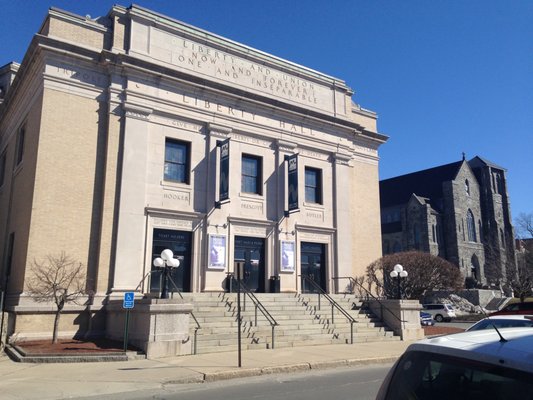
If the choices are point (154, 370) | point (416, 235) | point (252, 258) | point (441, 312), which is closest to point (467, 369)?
point (154, 370)

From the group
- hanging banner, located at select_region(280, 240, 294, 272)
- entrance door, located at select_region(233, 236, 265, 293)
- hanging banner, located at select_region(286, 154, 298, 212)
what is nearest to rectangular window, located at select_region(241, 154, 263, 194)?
hanging banner, located at select_region(286, 154, 298, 212)

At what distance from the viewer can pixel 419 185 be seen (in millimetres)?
77438

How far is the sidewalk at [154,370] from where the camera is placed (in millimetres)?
10406

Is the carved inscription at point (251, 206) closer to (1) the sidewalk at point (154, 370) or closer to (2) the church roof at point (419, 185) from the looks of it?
(1) the sidewalk at point (154, 370)

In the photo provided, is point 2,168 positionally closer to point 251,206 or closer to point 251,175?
point 251,175

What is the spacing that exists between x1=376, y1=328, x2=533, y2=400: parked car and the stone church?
213 feet

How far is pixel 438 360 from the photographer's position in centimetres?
309

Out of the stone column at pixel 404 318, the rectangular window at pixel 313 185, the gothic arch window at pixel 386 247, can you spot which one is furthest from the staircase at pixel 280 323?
the gothic arch window at pixel 386 247

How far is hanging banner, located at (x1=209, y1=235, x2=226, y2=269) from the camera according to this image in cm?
2250

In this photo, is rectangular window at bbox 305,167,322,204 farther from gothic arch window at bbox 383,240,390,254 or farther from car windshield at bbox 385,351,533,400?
gothic arch window at bbox 383,240,390,254

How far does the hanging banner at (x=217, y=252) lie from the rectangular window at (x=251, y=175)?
3208 millimetres

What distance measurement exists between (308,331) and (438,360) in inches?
655

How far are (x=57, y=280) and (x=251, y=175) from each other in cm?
1072

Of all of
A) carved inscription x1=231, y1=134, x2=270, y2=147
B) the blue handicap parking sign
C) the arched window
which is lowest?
the blue handicap parking sign
